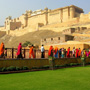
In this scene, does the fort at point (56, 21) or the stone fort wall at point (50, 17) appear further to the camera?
the stone fort wall at point (50, 17)

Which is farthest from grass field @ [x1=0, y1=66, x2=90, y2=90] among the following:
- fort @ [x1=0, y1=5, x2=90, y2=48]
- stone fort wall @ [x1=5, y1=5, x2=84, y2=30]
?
stone fort wall @ [x1=5, y1=5, x2=84, y2=30]

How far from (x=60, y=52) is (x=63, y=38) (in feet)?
43.0

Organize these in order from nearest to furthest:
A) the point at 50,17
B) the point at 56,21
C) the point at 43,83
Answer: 1. the point at 43,83
2. the point at 56,21
3. the point at 50,17

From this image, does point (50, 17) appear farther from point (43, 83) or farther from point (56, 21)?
point (43, 83)

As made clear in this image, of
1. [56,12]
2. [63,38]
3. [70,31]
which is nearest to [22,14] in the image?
[56,12]

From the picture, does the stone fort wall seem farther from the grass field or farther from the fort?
the grass field

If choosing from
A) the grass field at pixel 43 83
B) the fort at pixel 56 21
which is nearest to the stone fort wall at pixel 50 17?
the fort at pixel 56 21

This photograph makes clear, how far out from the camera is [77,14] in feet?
190

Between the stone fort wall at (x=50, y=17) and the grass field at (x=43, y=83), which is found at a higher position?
the stone fort wall at (x=50, y=17)

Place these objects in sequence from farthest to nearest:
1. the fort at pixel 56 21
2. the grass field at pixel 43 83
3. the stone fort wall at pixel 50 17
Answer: the stone fort wall at pixel 50 17
the fort at pixel 56 21
the grass field at pixel 43 83

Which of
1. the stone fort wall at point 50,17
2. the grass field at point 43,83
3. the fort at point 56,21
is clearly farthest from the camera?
the stone fort wall at point 50,17

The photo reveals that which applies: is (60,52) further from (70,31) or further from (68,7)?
(68,7)

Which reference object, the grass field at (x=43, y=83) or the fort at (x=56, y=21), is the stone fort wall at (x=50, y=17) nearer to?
the fort at (x=56, y=21)

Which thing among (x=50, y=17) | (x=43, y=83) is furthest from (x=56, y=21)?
(x=43, y=83)
